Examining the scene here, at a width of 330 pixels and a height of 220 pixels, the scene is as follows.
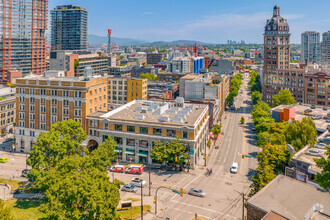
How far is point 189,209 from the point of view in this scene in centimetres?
5816

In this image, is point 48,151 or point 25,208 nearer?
point 25,208

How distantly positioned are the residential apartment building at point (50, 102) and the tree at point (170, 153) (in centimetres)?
2718

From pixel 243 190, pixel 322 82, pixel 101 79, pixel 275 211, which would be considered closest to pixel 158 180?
pixel 243 190

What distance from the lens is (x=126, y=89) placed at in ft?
448

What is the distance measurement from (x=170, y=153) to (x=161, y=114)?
65.2ft

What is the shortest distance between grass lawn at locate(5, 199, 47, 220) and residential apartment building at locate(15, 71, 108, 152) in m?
32.4

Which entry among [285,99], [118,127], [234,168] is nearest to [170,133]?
[118,127]

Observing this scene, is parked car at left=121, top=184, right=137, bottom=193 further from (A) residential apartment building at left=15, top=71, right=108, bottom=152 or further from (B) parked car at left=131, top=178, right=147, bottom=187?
(A) residential apartment building at left=15, top=71, right=108, bottom=152

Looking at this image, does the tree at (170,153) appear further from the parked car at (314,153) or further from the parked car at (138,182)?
the parked car at (314,153)

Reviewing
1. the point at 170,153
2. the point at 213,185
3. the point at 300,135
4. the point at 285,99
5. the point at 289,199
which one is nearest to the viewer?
the point at 289,199

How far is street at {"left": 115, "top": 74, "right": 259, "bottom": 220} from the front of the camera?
57.3m

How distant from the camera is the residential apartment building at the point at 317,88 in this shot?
14025 centimetres

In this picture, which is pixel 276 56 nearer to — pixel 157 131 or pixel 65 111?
pixel 157 131

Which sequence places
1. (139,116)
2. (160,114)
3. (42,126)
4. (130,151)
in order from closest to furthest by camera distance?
1. (130,151)
2. (139,116)
3. (160,114)
4. (42,126)
